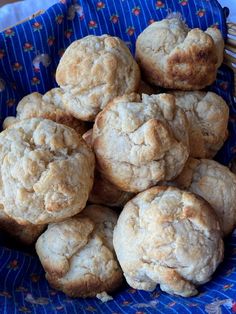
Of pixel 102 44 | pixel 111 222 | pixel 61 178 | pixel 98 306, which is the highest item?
pixel 102 44

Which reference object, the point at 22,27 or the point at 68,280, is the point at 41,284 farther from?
the point at 22,27

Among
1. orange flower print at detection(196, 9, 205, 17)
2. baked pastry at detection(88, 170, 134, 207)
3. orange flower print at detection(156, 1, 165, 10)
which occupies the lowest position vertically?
baked pastry at detection(88, 170, 134, 207)

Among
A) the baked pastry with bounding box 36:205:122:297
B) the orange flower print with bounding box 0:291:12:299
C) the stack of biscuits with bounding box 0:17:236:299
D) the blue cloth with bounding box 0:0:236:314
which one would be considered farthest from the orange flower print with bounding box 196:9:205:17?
the orange flower print with bounding box 0:291:12:299

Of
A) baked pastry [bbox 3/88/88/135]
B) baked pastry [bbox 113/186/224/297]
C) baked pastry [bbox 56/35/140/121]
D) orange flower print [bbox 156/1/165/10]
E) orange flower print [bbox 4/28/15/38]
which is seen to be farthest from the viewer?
orange flower print [bbox 156/1/165/10]

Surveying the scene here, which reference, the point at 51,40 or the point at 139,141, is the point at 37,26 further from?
the point at 139,141

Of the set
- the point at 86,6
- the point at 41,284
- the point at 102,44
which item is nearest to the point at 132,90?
the point at 102,44

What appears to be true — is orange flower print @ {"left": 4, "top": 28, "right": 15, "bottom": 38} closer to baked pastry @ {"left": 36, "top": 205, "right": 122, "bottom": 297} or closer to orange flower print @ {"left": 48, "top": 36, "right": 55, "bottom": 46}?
orange flower print @ {"left": 48, "top": 36, "right": 55, "bottom": 46}
